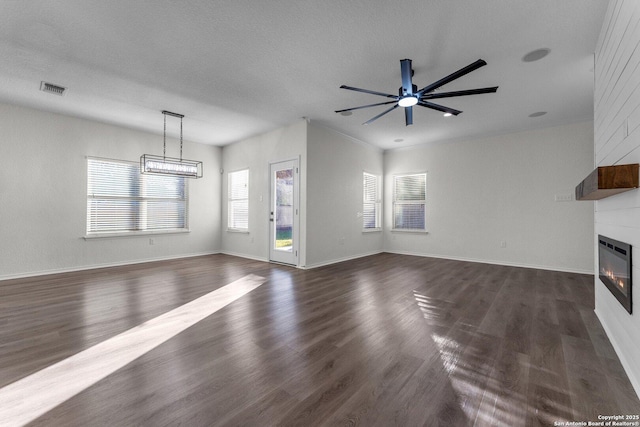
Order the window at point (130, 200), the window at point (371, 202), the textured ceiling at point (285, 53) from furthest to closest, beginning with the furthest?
the window at point (371, 202), the window at point (130, 200), the textured ceiling at point (285, 53)

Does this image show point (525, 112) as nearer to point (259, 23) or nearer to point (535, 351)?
point (535, 351)

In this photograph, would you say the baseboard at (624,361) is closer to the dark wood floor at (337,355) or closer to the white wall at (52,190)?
the dark wood floor at (337,355)

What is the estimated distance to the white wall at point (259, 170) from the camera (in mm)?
5391

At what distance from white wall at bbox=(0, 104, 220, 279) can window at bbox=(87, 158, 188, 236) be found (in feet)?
0.51

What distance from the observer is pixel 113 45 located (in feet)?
9.53

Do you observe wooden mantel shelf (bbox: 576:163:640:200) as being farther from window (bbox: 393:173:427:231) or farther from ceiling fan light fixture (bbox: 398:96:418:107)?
window (bbox: 393:173:427:231)

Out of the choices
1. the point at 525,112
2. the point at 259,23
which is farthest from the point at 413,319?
the point at 525,112

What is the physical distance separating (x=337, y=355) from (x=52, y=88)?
5.10 meters

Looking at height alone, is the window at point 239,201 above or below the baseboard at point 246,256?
above

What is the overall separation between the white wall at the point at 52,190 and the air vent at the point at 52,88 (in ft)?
3.89

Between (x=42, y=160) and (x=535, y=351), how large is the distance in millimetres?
7191

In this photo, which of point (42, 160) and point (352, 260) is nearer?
point (42, 160)

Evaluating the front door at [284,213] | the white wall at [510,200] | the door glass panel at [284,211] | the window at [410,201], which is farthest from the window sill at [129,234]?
the white wall at [510,200]

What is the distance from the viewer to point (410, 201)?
7133 millimetres
